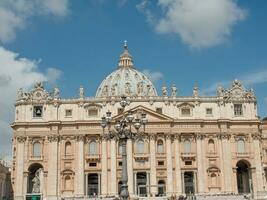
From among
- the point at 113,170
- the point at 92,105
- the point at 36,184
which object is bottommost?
the point at 36,184

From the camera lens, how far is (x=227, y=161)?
66562 mm

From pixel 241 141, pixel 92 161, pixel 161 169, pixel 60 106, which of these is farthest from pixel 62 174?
pixel 241 141

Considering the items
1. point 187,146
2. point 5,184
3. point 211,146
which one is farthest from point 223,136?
point 5,184

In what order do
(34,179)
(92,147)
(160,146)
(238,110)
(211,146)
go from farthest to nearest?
(34,179) < (238,110) < (211,146) < (160,146) < (92,147)

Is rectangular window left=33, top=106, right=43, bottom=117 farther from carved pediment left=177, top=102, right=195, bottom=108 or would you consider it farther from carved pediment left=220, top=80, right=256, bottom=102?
carved pediment left=220, top=80, right=256, bottom=102

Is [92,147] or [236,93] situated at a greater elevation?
[236,93]

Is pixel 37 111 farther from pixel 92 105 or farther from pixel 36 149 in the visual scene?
pixel 92 105

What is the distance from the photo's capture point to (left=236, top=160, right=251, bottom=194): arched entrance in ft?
227

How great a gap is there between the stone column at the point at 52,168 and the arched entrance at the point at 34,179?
8.81 feet

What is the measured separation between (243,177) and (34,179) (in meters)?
32.4

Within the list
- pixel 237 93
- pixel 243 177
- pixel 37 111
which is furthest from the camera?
pixel 243 177

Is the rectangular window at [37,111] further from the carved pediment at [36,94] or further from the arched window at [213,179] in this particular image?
the arched window at [213,179]

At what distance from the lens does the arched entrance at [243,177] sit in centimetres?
6912

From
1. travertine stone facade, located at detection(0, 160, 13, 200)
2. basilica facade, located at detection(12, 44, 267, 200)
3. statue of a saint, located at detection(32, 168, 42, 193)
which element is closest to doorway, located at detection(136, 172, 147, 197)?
basilica facade, located at detection(12, 44, 267, 200)
